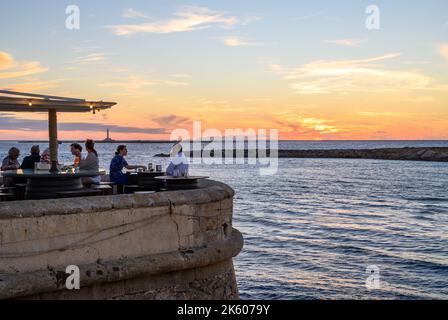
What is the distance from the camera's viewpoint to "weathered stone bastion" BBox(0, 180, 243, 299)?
6.39 m

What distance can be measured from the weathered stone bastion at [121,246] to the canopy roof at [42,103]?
11.4ft

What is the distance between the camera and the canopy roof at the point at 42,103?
31.7 ft

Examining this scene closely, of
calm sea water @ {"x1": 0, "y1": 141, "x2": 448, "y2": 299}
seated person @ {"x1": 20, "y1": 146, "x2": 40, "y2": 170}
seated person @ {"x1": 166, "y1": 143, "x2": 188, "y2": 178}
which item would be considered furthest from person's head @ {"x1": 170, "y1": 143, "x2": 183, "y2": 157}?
calm sea water @ {"x1": 0, "y1": 141, "x2": 448, "y2": 299}

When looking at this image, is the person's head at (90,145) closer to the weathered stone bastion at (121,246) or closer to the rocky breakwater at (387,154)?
the weathered stone bastion at (121,246)

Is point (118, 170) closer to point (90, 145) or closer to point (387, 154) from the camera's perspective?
point (90, 145)

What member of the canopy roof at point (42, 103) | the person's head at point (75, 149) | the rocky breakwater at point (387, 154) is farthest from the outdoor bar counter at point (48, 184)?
the rocky breakwater at point (387, 154)

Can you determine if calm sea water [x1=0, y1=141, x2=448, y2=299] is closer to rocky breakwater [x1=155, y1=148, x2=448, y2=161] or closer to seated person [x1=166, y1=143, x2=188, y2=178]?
seated person [x1=166, y1=143, x2=188, y2=178]

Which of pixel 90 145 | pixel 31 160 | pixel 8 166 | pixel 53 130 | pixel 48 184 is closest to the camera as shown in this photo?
pixel 48 184

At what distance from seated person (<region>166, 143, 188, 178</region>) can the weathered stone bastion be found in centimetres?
220

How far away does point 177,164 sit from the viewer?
10.7 meters

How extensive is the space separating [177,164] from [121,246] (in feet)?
11.9

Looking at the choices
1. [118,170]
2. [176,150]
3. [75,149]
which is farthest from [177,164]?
[75,149]

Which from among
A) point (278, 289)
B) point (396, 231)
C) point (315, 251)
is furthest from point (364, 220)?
point (278, 289)

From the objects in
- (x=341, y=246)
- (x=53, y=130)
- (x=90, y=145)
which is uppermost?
(x=53, y=130)
